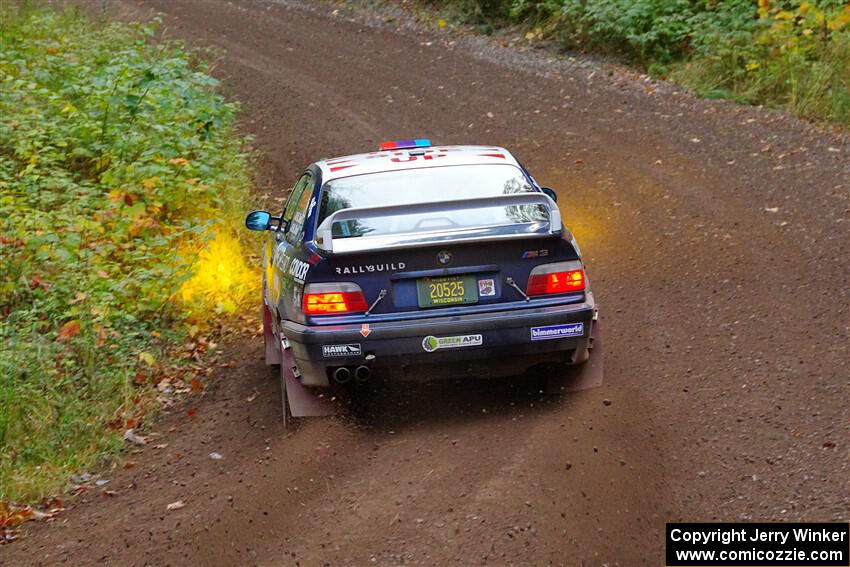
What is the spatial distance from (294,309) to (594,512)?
2.36 meters

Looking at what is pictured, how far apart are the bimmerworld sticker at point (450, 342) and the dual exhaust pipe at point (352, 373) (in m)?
0.39

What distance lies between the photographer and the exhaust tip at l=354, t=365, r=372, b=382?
6559mm

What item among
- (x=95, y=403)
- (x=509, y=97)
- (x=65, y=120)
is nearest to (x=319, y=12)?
(x=509, y=97)

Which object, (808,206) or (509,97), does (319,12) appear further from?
(808,206)

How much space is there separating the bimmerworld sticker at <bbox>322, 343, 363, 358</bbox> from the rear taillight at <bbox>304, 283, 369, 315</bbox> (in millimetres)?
215

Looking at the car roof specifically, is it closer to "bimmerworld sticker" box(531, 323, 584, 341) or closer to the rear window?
the rear window

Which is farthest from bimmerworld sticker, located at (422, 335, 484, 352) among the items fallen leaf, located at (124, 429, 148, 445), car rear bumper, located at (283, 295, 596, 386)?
fallen leaf, located at (124, 429, 148, 445)

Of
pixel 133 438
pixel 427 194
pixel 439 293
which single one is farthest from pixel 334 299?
pixel 133 438

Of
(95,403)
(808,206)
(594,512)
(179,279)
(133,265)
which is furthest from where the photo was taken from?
(808,206)

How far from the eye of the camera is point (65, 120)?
13.3 metres

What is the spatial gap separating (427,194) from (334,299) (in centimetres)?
106

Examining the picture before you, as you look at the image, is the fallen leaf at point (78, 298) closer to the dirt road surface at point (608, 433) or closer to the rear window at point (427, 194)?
the dirt road surface at point (608, 433)

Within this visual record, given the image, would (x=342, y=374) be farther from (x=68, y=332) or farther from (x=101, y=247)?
(x=101, y=247)

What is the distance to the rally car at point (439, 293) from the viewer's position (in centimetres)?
654
